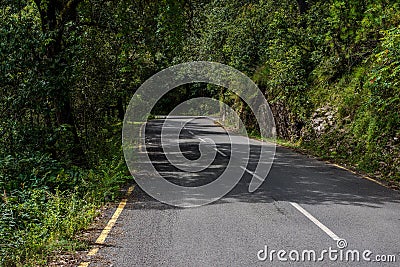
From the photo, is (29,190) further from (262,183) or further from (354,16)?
(354,16)

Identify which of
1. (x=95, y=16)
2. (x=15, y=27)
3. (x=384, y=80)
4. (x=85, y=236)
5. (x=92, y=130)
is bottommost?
(x=85, y=236)

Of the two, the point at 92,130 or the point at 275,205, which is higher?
the point at 92,130

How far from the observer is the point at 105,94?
714 inches

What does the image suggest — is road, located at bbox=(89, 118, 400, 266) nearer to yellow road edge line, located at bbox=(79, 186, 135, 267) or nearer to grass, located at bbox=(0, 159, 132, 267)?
yellow road edge line, located at bbox=(79, 186, 135, 267)

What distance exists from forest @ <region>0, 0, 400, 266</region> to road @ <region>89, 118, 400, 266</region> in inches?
41.1

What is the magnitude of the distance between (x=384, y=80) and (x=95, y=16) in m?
10.1

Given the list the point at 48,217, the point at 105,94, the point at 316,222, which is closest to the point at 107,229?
the point at 48,217

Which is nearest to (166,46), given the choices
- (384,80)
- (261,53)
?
(384,80)

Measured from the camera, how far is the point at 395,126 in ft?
50.2

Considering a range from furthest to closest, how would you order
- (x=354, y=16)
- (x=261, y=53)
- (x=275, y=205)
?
(x=261, y=53), (x=354, y=16), (x=275, y=205)

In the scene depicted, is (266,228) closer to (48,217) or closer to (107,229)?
(107,229)

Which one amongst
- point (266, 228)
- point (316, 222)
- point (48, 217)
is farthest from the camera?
point (48, 217)

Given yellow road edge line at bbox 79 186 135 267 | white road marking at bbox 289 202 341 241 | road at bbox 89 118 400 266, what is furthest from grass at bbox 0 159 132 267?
white road marking at bbox 289 202 341 241

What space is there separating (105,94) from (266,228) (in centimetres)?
1139
